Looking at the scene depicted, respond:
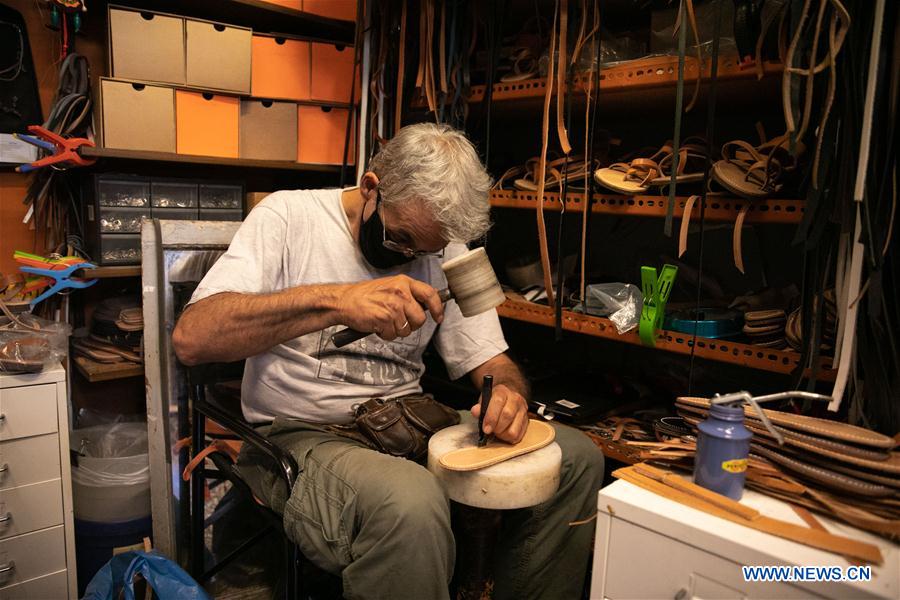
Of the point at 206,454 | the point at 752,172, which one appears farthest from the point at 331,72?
the point at 752,172

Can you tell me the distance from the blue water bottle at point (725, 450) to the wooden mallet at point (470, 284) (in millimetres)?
600

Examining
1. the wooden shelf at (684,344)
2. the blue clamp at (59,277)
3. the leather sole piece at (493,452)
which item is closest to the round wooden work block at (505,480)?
the leather sole piece at (493,452)

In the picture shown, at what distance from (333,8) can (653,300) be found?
1888mm

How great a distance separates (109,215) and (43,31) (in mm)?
746

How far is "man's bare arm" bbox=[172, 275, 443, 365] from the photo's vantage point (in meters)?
1.39

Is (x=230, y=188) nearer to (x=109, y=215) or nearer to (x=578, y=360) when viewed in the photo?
(x=109, y=215)

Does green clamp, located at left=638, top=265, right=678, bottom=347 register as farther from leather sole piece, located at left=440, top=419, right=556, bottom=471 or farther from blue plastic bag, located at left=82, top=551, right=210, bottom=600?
blue plastic bag, located at left=82, top=551, right=210, bottom=600

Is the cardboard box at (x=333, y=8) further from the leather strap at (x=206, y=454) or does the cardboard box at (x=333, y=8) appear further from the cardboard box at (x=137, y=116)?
the leather strap at (x=206, y=454)

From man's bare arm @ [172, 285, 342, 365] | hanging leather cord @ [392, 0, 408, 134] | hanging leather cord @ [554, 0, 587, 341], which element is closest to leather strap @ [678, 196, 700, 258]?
hanging leather cord @ [554, 0, 587, 341]

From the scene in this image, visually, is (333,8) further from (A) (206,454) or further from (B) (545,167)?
(A) (206,454)

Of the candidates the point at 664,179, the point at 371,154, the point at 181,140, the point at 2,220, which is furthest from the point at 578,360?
the point at 2,220

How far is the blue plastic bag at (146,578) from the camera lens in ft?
5.15

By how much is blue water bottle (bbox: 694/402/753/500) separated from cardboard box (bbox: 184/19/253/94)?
2.13 meters

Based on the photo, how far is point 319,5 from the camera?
2.52 m
